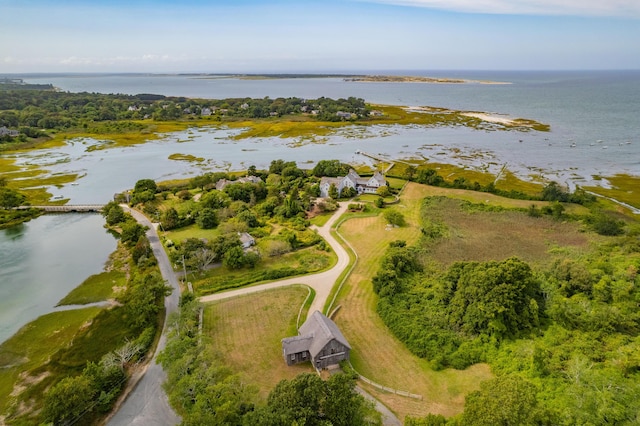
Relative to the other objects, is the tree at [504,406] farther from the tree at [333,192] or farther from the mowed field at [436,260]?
the tree at [333,192]

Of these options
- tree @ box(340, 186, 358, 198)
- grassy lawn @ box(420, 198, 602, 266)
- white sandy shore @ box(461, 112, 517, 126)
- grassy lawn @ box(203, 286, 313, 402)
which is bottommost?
grassy lawn @ box(203, 286, 313, 402)

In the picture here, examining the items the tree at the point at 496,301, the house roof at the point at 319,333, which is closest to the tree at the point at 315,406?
the house roof at the point at 319,333

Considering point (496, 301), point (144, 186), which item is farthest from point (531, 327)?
point (144, 186)

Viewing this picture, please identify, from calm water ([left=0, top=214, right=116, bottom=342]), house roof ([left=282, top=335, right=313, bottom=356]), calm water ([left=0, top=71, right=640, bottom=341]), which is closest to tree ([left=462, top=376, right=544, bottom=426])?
house roof ([left=282, top=335, right=313, bottom=356])

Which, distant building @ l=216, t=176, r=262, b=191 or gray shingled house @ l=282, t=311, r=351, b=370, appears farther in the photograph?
distant building @ l=216, t=176, r=262, b=191

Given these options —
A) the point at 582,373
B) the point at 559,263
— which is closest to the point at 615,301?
the point at 559,263

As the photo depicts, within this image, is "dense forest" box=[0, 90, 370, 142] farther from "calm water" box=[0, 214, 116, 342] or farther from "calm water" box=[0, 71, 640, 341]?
"calm water" box=[0, 214, 116, 342]

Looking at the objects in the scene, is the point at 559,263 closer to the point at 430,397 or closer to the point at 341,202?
the point at 430,397

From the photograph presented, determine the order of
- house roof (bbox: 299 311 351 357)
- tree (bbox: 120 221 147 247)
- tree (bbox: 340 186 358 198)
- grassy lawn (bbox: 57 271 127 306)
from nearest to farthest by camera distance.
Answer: house roof (bbox: 299 311 351 357)
grassy lawn (bbox: 57 271 127 306)
tree (bbox: 120 221 147 247)
tree (bbox: 340 186 358 198)
